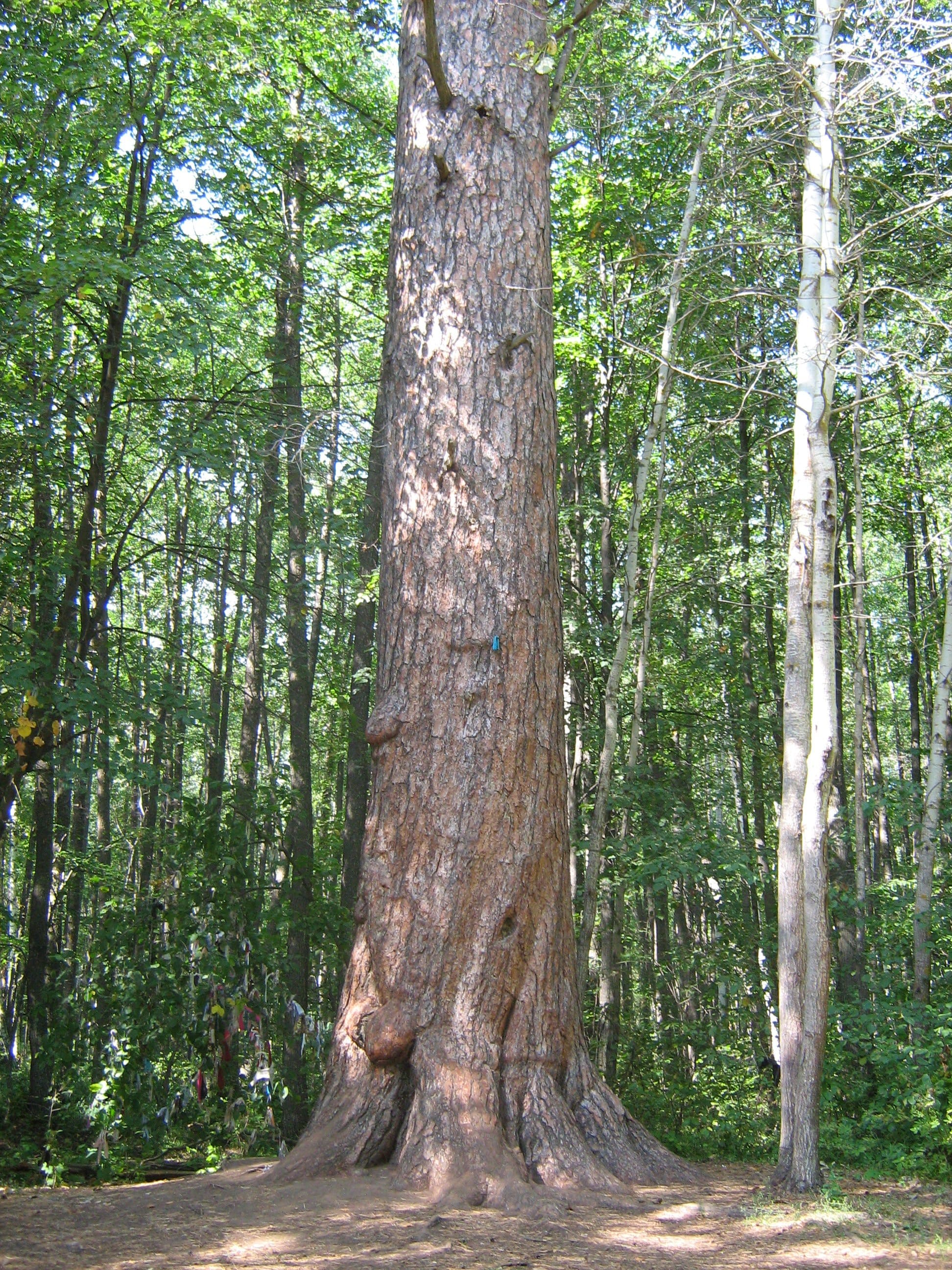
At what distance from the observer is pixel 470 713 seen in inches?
169

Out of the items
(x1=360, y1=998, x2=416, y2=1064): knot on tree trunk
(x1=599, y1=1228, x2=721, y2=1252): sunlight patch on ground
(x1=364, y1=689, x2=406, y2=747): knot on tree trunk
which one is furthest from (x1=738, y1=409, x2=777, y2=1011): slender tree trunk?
→ (x1=599, y1=1228, x2=721, y2=1252): sunlight patch on ground

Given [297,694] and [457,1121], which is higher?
[297,694]

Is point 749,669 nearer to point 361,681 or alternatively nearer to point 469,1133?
point 361,681

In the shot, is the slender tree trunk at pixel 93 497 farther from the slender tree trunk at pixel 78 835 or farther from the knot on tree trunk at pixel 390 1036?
the knot on tree trunk at pixel 390 1036

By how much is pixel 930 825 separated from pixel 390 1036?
563 cm

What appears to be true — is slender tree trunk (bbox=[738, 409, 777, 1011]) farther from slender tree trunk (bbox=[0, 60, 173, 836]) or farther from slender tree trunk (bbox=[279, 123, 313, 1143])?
slender tree trunk (bbox=[0, 60, 173, 836])

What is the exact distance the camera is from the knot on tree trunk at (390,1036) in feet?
13.0

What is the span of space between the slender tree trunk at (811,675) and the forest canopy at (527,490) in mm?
30

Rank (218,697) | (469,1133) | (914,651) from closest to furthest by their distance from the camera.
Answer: (469,1133) < (914,651) < (218,697)

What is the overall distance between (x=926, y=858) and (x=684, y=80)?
6.08 m

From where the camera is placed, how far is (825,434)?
4785 millimetres

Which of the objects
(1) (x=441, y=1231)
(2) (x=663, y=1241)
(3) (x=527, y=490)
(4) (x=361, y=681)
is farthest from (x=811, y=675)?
(4) (x=361, y=681)

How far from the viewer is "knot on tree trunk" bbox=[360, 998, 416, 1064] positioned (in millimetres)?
3969

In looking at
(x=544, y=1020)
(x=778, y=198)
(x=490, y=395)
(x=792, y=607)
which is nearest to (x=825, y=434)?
(x=792, y=607)
